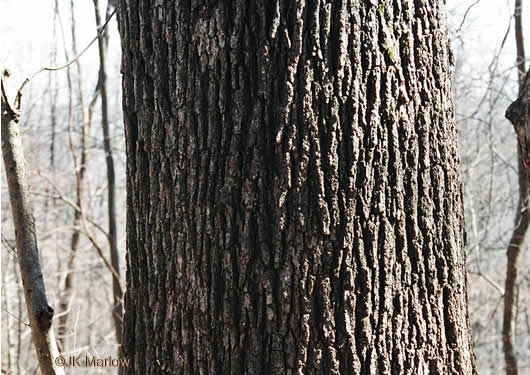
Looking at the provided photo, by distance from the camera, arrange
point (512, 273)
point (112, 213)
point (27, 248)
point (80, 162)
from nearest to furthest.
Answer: point (27, 248) → point (512, 273) → point (112, 213) → point (80, 162)

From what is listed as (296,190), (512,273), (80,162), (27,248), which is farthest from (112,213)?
(296,190)

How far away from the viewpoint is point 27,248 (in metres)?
2.45

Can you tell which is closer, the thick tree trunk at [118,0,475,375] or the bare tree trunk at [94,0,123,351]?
the thick tree trunk at [118,0,475,375]

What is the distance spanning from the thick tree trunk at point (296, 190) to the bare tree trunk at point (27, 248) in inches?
35.3

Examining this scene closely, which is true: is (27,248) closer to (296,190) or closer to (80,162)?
(296,190)

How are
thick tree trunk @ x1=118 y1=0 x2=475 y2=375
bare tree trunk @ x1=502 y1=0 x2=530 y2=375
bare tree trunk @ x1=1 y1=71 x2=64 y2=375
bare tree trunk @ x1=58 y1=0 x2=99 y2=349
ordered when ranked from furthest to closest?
bare tree trunk @ x1=58 y1=0 x2=99 y2=349 → bare tree trunk @ x1=502 y1=0 x2=530 y2=375 → bare tree trunk @ x1=1 y1=71 x2=64 y2=375 → thick tree trunk @ x1=118 y1=0 x2=475 y2=375

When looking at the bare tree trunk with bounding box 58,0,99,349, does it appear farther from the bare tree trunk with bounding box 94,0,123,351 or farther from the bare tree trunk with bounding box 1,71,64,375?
the bare tree trunk with bounding box 1,71,64,375

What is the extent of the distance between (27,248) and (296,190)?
4.47 feet

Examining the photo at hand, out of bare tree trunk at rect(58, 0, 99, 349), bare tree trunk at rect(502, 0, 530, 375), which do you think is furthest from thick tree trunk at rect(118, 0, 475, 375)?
bare tree trunk at rect(58, 0, 99, 349)

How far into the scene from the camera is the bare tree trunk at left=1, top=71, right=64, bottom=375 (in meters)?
2.41

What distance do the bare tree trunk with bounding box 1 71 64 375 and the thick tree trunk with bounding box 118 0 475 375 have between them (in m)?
0.90

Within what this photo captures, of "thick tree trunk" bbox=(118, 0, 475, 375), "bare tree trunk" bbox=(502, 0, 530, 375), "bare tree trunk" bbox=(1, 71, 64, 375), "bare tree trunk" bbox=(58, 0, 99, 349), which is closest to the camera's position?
"thick tree trunk" bbox=(118, 0, 475, 375)

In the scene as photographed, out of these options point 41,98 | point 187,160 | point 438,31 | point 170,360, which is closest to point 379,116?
point 438,31

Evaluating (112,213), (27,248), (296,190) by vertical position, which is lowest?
(296,190)
